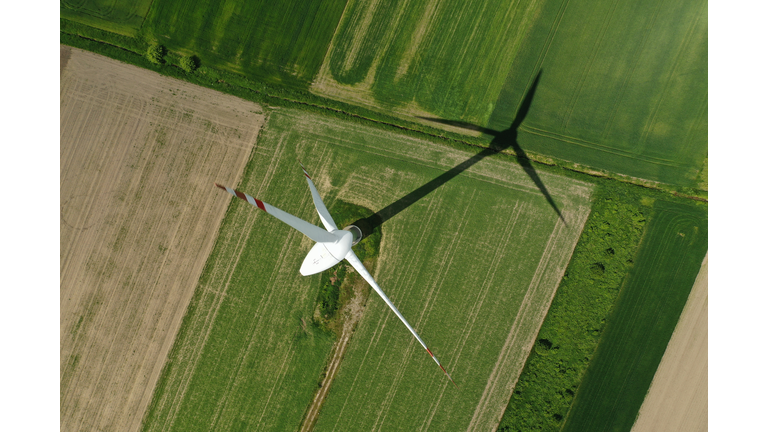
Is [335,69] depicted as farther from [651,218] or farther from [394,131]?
[651,218]

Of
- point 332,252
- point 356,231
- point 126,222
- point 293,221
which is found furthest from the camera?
point 126,222

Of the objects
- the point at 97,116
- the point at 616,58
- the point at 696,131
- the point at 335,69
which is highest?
the point at 616,58

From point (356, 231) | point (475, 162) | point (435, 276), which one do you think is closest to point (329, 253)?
point (356, 231)

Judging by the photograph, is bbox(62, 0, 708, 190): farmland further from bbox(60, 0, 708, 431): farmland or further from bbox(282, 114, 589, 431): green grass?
bbox(282, 114, 589, 431): green grass

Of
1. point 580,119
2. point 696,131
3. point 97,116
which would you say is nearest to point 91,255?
point 97,116

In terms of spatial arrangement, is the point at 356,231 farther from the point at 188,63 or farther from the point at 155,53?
the point at 155,53
